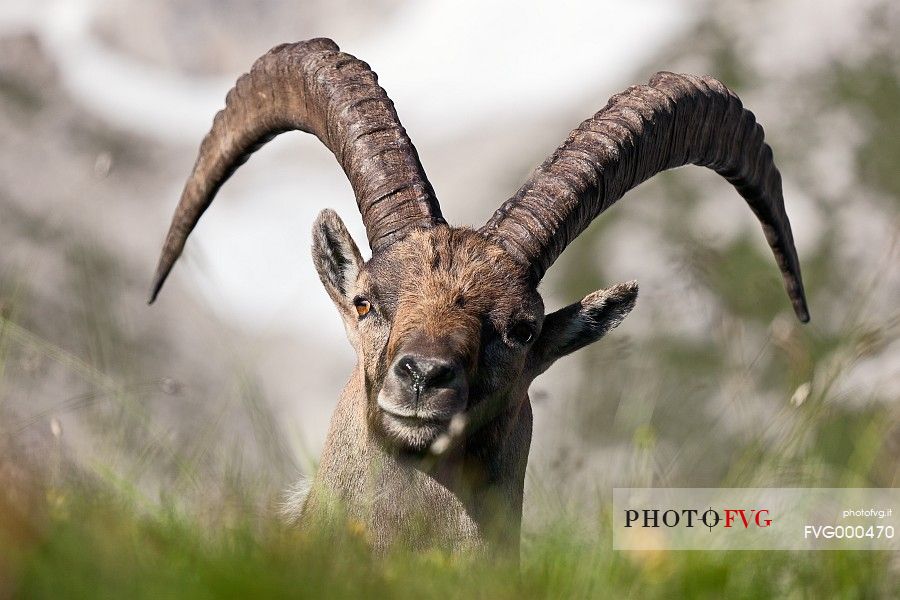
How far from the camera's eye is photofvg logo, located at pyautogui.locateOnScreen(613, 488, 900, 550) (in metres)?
5.94

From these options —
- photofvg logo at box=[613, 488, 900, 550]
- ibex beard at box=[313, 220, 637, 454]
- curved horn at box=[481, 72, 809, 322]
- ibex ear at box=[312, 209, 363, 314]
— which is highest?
curved horn at box=[481, 72, 809, 322]

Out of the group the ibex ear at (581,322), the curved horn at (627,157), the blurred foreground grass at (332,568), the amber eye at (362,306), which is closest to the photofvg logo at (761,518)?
the blurred foreground grass at (332,568)

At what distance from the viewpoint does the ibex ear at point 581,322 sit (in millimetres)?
8367

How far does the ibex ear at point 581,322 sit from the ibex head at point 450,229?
0.04ft

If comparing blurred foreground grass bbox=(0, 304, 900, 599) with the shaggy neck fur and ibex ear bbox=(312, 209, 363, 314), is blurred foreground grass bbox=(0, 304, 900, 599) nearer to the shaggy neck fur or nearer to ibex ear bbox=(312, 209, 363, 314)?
the shaggy neck fur

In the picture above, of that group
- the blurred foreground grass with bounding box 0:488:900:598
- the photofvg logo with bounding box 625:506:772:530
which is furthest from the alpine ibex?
the blurred foreground grass with bounding box 0:488:900:598

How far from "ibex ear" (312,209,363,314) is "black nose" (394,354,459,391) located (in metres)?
1.60

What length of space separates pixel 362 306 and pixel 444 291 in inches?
24.9

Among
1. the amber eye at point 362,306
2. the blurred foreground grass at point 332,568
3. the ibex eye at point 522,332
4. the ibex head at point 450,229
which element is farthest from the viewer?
the amber eye at point 362,306

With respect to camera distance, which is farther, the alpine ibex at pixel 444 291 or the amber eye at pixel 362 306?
the amber eye at pixel 362 306

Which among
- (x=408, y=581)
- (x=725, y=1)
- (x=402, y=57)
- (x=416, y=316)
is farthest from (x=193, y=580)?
(x=402, y=57)

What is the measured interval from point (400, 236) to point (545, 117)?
140 ft

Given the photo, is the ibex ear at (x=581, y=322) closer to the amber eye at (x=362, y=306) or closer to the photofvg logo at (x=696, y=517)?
the amber eye at (x=362, y=306)

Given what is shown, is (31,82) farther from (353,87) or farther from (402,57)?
A: (353,87)
